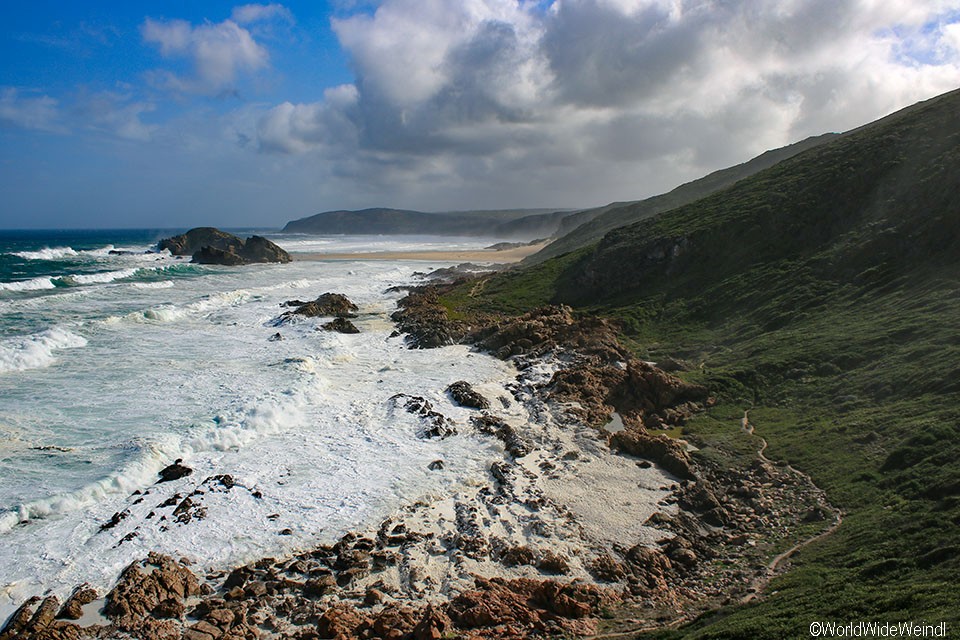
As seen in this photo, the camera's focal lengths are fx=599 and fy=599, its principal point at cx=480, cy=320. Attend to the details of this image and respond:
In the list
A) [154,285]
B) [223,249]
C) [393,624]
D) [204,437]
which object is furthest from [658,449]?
[223,249]

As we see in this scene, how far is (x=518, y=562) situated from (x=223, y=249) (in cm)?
8923

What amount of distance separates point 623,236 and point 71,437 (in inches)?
1593

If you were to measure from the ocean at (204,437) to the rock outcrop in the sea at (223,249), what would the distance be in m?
47.0

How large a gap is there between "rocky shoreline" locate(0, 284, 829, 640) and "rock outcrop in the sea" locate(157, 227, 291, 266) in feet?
250

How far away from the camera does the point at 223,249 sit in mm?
91250

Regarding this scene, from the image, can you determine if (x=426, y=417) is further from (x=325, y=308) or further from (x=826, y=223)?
(x=826, y=223)

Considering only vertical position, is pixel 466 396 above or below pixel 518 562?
above

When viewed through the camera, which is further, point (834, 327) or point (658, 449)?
point (834, 327)

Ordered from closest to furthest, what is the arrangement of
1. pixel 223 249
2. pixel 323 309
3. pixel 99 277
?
pixel 323 309, pixel 99 277, pixel 223 249

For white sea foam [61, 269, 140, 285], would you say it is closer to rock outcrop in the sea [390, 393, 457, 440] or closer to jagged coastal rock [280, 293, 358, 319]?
jagged coastal rock [280, 293, 358, 319]

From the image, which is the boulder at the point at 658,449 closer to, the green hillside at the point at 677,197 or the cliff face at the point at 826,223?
the cliff face at the point at 826,223

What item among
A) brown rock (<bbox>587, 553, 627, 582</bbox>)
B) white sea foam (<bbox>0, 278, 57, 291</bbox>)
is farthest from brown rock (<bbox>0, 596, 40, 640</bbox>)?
white sea foam (<bbox>0, 278, 57, 291</bbox>)

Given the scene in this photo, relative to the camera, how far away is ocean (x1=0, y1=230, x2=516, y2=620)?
45.3 feet

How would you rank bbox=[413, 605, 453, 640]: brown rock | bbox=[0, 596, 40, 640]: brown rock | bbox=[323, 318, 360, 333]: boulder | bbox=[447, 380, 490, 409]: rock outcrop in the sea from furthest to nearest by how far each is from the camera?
bbox=[323, 318, 360, 333]: boulder → bbox=[447, 380, 490, 409]: rock outcrop in the sea → bbox=[0, 596, 40, 640]: brown rock → bbox=[413, 605, 453, 640]: brown rock
